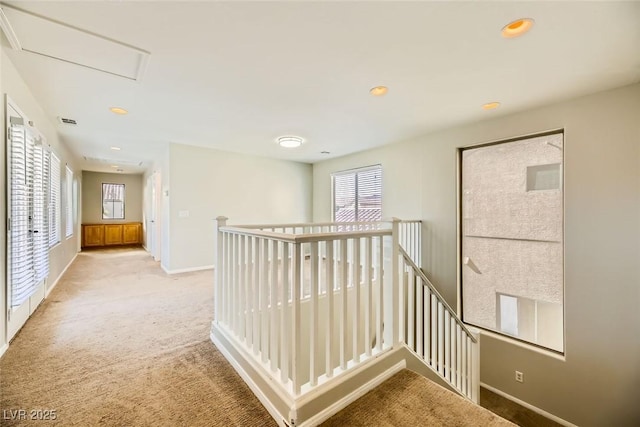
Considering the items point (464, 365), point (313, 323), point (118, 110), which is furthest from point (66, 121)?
point (464, 365)

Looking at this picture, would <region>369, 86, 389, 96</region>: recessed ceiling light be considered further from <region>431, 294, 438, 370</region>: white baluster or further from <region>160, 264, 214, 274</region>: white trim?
<region>160, 264, 214, 274</region>: white trim

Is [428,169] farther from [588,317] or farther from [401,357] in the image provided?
[401,357]

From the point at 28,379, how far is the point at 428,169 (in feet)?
15.2

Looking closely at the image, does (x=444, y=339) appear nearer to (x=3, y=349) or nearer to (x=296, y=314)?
(x=296, y=314)

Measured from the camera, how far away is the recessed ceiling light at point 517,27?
161 cm

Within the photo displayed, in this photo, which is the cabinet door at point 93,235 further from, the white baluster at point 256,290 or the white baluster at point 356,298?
the white baluster at point 356,298

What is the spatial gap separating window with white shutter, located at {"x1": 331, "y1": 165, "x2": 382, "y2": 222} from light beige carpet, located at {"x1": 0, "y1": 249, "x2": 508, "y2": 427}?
3393 mm

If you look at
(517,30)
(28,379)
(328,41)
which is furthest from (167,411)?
(517,30)

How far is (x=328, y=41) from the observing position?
1799 mm

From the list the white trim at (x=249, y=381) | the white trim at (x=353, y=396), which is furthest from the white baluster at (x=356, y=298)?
the white trim at (x=249, y=381)

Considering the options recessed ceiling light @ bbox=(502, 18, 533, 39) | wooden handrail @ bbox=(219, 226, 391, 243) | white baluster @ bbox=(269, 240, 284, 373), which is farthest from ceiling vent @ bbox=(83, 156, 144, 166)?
recessed ceiling light @ bbox=(502, 18, 533, 39)

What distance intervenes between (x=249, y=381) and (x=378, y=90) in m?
2.66

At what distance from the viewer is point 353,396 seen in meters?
1.51

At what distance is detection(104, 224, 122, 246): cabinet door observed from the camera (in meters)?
8.14
